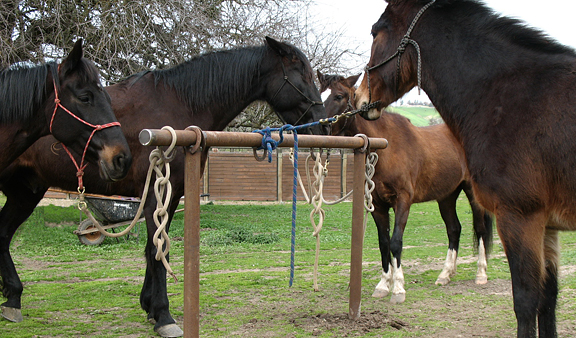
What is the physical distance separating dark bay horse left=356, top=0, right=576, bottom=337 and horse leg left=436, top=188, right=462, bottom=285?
8.90 feet

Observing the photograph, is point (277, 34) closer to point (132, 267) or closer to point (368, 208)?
point (132, 267)

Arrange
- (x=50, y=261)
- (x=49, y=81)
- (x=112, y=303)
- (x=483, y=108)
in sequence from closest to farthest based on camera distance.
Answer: (x=483, y=108)
(x=49, y=81)
(x=112, y=303)
(x=50, y=261)

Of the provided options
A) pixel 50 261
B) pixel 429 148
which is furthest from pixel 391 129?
pixel 50 261

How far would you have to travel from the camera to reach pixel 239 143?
112 inches

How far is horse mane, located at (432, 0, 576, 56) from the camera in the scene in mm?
2588

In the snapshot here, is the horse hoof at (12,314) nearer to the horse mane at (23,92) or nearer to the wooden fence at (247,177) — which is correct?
the horse mane at (23,92)

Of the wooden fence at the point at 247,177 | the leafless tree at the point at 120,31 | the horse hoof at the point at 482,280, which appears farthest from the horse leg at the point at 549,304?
the wooden fence at the point at 247,177

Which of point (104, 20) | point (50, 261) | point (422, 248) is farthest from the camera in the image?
point (104, 20)

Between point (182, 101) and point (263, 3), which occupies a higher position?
point (263, 3)

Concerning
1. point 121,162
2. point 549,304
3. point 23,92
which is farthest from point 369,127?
point 23,92

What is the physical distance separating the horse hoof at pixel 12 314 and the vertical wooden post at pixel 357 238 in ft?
9.89

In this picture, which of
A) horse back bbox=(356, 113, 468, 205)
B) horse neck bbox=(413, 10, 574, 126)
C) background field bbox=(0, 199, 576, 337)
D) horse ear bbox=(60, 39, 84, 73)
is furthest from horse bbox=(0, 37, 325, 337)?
horse neck bbox=(413, 10, 574, 126)

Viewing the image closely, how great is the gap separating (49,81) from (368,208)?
9.21 ft

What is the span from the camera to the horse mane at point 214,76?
4203 mm
